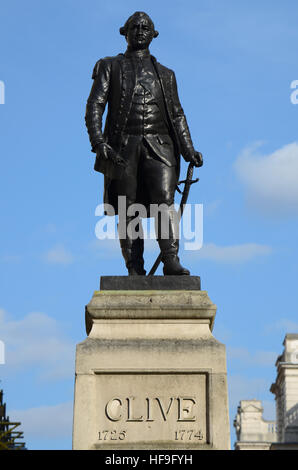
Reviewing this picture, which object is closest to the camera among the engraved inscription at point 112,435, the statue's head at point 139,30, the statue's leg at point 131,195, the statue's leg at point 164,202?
the engraved inscription at point 112,435

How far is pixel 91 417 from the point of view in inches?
473

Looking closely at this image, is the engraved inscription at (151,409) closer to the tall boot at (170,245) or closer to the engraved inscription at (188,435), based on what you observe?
the engraved inscription at (188,435)

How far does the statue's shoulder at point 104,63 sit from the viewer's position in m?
13.8

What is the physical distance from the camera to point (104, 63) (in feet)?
45.5

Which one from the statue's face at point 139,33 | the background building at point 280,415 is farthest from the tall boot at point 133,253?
the background building at point 280,415

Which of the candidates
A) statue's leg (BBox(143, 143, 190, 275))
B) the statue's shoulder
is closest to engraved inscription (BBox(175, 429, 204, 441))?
statue's leg (BBox(143, 143, 190, 275))

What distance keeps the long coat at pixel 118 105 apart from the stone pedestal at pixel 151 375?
6.53 ft

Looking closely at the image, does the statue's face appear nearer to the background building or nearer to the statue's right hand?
the statue's right hand

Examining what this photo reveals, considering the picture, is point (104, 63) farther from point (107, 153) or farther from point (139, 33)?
point (107, 153)

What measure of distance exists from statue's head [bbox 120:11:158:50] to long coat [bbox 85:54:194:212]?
223 millimetres
